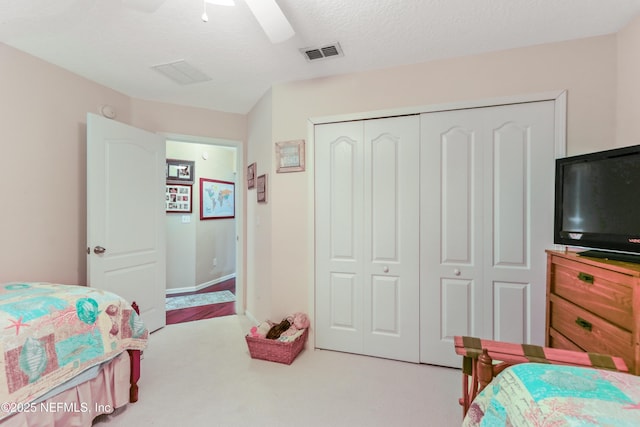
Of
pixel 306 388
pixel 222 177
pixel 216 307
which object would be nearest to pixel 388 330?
pixel 306 388

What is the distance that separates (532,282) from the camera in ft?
6.64

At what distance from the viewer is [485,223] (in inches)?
83.3

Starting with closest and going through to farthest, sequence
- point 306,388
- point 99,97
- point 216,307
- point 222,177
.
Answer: point 306,388 → point 99,97 → point 216,307 → point 222,177

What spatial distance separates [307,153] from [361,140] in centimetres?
48

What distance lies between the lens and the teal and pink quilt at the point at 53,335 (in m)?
1.21

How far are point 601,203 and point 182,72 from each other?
297 cm

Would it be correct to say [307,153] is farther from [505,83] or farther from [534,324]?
[534,324]

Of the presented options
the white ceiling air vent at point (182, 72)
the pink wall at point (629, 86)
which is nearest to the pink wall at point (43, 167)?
the white ceiling air vent at point (182, 72)

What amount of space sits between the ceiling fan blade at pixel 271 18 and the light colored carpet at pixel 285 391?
210 centimetres

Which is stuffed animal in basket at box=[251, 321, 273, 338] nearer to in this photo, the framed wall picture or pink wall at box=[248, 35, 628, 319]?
pink wall at box=[248, 35, 628, 319]

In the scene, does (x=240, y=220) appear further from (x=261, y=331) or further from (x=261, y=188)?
(x=261, y=331)

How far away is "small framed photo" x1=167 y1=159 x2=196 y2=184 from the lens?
Result: 14.0ft

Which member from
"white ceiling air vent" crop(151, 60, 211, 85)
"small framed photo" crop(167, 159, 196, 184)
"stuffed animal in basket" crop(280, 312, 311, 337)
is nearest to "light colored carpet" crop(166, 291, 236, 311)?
"small framed photo" crop(167, 159, 196, 184)

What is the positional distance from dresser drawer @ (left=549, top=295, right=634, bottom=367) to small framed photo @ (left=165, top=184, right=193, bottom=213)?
4.42 m
